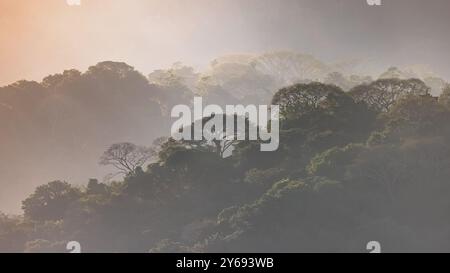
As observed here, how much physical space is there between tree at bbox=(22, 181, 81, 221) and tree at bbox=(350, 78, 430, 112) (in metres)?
20.1

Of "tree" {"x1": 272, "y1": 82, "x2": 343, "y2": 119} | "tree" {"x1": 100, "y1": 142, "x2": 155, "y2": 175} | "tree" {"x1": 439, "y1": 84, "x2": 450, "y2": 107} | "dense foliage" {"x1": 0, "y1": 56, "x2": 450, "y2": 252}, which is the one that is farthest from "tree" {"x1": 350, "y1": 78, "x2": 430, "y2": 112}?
"tree" {"x1": 100, "y1": 142, "x2": 155, "y2": 175}

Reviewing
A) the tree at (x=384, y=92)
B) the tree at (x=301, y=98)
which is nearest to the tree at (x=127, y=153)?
the tree at (x=301, y=98)

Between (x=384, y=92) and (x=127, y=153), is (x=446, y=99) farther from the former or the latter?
(x=127, y=153)

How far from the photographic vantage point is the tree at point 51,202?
176ft

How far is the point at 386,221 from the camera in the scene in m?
43.8

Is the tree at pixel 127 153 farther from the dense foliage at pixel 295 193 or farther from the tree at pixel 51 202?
the dense foliage at pixel 295 193

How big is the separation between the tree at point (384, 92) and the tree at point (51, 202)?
2005cm

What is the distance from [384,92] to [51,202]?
23739 millimetres

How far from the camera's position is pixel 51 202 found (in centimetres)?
5475

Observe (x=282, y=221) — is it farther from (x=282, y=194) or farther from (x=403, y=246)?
(x=403, y=246)

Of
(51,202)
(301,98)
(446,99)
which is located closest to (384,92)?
(301,98)

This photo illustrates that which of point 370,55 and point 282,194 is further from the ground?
point 370,55

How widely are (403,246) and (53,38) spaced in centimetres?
13531
